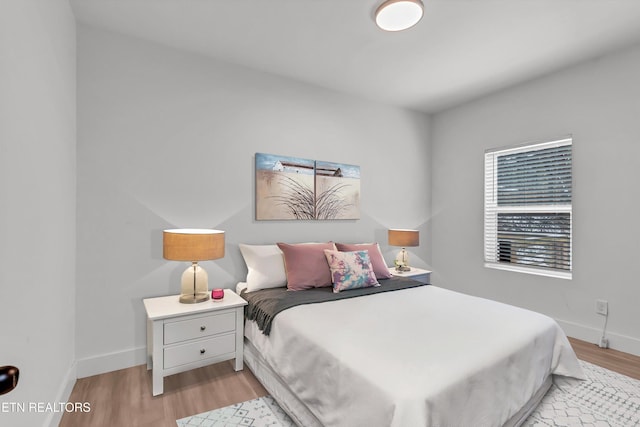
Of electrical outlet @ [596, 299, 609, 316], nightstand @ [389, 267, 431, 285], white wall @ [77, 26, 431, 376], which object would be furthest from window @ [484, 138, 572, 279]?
white wall @ [77, 26, 431, 376]

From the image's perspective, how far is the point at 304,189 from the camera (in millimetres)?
3352

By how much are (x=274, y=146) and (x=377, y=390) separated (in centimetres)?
248

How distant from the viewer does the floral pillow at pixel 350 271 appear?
2.65m

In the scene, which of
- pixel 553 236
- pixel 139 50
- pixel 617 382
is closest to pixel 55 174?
pixel 139 50

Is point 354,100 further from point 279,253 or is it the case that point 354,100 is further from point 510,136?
point 279,253

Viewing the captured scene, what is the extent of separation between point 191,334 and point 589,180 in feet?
12.2

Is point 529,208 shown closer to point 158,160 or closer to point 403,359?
point 403,359

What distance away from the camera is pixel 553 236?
3.25 metres

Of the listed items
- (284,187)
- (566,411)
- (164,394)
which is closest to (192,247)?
(164,394)

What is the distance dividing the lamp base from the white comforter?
484mm

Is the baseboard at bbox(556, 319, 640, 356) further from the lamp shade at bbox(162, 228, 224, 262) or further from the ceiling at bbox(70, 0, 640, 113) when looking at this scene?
the lamp shade at bbox(162, 228, 224, 262)

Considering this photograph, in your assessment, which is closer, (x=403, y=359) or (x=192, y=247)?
(x=403, y=359)

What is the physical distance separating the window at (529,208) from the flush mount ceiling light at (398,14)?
2138 millimetres

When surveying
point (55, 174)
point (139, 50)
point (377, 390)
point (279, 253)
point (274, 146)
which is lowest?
point (377, 390)
